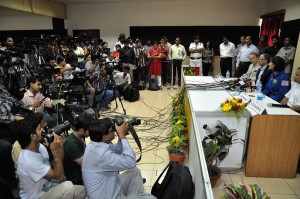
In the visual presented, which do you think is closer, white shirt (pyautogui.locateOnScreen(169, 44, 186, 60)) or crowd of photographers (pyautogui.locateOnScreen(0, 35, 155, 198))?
crowd of photographers (pyautogui.locateOnScreen(0, 35, 155, 198))

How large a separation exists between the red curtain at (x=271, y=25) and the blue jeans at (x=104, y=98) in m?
5.52

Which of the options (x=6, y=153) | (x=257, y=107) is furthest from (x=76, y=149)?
(x=257, y=107)

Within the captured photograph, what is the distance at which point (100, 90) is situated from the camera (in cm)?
470

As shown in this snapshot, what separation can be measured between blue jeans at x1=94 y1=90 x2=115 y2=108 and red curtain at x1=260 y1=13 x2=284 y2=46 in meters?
5.52

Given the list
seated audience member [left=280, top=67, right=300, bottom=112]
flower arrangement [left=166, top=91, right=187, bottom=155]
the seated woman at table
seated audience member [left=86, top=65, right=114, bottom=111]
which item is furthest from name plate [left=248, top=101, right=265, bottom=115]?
seated audience member [left=86, top=65, right=114, bottom=111]

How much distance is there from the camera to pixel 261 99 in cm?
299

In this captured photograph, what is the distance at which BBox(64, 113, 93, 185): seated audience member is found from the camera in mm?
1832

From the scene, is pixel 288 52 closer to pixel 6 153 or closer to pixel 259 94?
pixel 259 94

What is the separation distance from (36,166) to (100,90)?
3.25 metres

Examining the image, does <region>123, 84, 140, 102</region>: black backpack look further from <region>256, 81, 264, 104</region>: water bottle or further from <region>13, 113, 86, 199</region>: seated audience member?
<region>13, 113, 86, 199</region>: seated audience member

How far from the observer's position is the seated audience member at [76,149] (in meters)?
1.83

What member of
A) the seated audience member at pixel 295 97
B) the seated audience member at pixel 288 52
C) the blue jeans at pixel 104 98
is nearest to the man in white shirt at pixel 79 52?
the blue jeans at pixel 104 98

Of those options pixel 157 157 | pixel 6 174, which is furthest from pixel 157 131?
pixel 6 174

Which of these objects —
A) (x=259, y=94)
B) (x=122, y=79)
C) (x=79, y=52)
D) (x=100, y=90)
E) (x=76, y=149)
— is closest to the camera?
(x=76, y=149)
